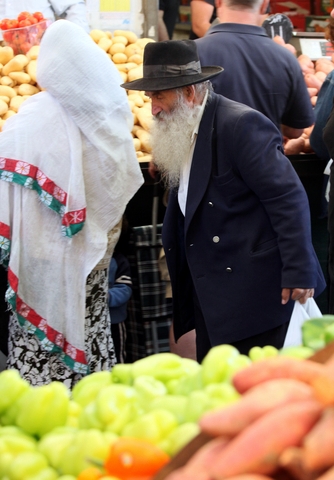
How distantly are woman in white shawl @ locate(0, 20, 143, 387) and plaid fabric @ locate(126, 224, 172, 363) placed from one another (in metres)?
0.57

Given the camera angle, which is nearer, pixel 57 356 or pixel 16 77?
pixel 57 356

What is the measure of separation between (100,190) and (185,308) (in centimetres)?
59

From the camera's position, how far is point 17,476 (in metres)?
1.14

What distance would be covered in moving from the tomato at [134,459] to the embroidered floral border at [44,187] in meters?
1.78

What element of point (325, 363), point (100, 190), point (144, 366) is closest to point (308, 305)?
point (100, 190)

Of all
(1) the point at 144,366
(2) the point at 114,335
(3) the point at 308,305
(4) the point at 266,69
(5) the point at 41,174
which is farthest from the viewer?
(2) the point at 114,335

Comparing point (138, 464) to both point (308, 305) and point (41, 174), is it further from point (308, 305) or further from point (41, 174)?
point (41, 174)

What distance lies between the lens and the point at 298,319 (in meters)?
2.39

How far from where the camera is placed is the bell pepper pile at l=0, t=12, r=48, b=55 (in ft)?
15.4

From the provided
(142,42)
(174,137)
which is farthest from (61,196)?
(142,42)

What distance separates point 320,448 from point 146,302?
2.85m

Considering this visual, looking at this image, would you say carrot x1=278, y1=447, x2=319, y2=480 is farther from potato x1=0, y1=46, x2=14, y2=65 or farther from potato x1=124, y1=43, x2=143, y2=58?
potato x1=124, y1=43, x2=143, y2=58

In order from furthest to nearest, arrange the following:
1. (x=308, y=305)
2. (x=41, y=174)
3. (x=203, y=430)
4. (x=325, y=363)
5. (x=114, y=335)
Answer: (x=114, y=335), (x=41, y=174), (x=308, y=305), (x=325, y=363), (x=203, y=430)

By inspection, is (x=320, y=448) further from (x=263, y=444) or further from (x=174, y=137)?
(x=174, y=137)
